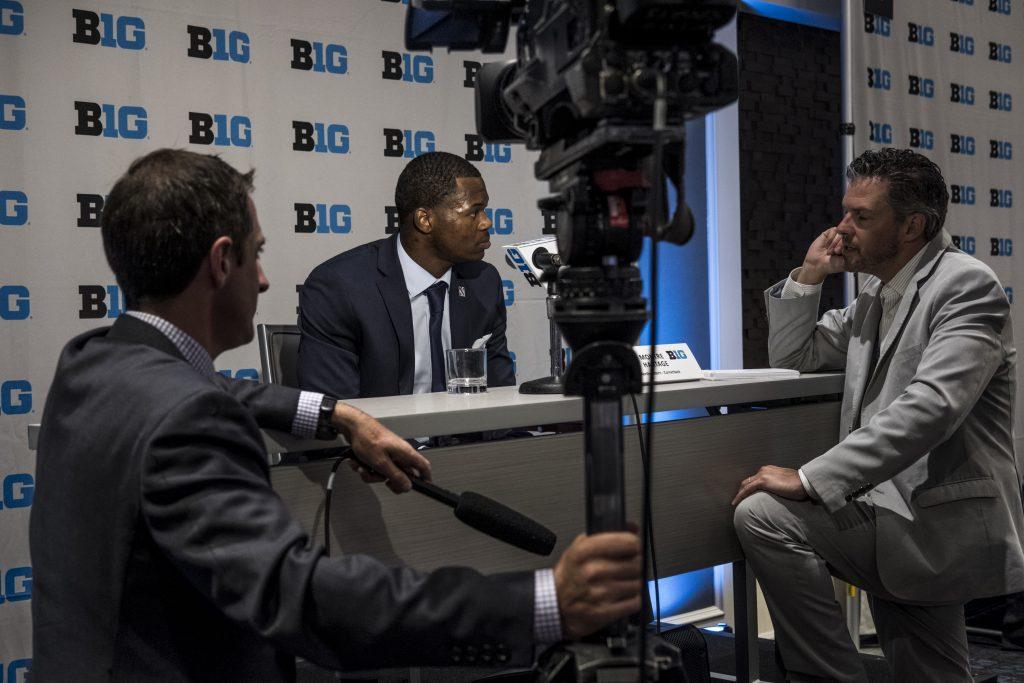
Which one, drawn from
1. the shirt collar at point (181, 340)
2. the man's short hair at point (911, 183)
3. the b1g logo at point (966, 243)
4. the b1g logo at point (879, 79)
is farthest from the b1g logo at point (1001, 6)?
the shirt collar at point (181, 340)

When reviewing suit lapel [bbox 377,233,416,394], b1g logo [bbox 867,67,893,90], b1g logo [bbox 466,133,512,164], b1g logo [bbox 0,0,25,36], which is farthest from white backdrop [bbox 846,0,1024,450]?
b1g logo [bbox 0,0,25,36]

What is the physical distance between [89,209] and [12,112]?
0.38 metres

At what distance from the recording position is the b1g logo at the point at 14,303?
10.0ft

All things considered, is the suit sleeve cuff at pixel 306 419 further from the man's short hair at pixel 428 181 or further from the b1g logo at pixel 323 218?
the b1g logo at pixel 323 218

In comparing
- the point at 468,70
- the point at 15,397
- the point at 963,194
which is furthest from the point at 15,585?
the point at 963,194

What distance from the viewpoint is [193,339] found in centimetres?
122

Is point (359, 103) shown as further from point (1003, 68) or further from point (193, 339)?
point (1003, 68)

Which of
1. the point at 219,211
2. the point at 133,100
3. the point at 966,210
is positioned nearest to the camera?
the point at 219,211

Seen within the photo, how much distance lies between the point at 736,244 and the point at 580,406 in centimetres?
246

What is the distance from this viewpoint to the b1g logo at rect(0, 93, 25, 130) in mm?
3068

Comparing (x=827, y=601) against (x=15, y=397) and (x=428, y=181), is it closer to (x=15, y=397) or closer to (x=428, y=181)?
(x=428, y=181)

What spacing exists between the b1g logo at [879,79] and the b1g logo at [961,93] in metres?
0.66

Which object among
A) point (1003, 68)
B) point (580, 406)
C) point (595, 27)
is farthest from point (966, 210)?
point (595, 27)

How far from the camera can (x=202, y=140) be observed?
3443 millimetres
